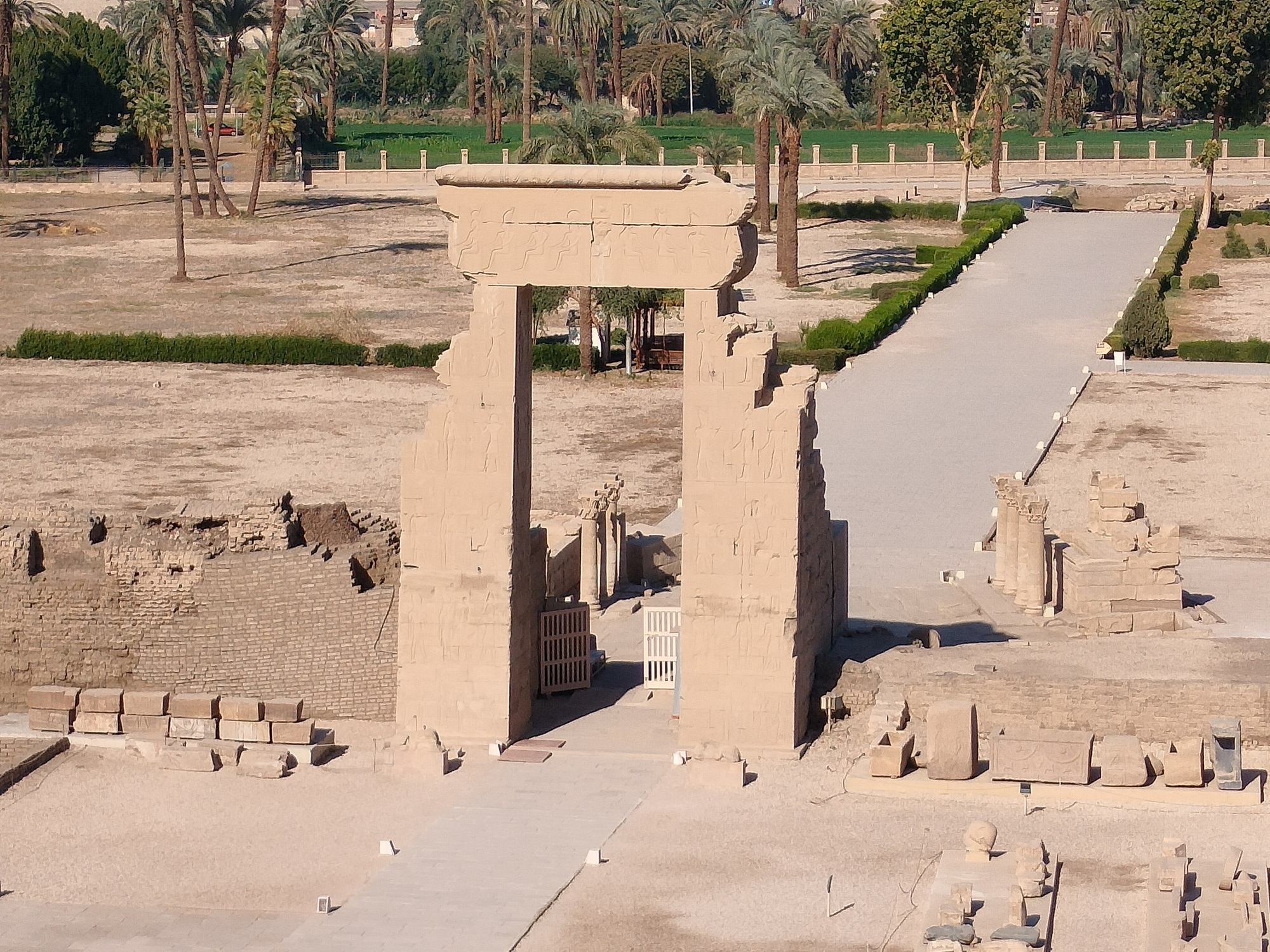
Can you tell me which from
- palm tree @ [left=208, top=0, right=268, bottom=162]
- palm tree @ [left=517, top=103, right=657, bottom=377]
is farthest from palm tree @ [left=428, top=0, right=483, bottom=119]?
Answer: palm tree @ [left=517, top=103, right=657, bottom=377]

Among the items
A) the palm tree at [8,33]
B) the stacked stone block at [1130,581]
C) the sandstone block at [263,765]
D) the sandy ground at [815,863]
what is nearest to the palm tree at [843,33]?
the palm tree at [8,33]

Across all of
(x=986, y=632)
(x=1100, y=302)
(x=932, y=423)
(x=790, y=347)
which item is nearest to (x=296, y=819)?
(x=986, y=632)

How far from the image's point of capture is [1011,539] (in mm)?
26750

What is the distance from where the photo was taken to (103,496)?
32188 millimetres

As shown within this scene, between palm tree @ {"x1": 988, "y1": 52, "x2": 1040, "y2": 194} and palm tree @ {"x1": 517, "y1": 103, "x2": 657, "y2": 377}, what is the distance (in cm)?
2598

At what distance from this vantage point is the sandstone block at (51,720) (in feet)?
66.4

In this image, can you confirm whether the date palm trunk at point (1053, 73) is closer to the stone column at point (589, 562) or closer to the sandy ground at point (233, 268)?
the sandy ground at point (233, 268)

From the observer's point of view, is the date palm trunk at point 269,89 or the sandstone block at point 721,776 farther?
the date palm trunk at point 269,89

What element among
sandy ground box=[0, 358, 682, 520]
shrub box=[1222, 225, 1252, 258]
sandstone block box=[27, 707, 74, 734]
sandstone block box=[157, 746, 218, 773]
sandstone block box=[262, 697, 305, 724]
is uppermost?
shrub box=[1222, 225, 1252, 258]

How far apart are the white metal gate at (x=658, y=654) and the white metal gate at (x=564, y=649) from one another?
59cm

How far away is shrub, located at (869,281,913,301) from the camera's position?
52.4m

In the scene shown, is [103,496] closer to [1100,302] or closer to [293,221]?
[1100,302]

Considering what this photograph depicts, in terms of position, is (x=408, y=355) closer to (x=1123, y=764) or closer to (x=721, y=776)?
(x=721, y=776)

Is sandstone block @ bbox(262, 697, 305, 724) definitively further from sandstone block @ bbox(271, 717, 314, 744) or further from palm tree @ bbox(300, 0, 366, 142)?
palm tree @ bbox(300, 0, 366, 142)
